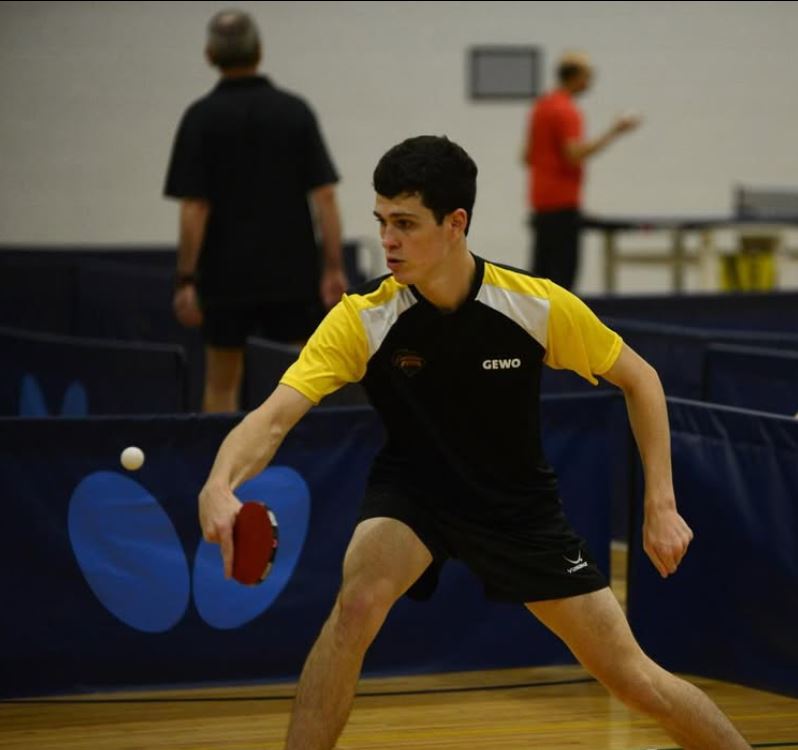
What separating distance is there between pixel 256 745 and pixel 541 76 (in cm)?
1068

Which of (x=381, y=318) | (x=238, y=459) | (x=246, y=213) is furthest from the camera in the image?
(x=246, y=213)

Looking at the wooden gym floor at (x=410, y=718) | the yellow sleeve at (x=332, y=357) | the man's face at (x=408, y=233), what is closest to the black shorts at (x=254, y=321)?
the wooden gym floor at (x=410, y=718)

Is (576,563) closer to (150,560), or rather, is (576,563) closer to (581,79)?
(150,560)

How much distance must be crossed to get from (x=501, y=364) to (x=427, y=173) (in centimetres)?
41

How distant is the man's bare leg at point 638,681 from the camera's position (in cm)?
327

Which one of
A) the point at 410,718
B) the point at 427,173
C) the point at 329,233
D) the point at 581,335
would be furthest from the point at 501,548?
the point at 329,233

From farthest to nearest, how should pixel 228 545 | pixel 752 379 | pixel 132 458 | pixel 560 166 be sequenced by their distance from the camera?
pixel 560 166
pixel 752 379
pixel 132 458
pixel 228 545

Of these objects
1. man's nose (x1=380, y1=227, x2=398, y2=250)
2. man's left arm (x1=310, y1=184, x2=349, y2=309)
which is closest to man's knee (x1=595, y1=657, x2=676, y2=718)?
man's nose (x1=380, y1=227, x2=398, y2=250)

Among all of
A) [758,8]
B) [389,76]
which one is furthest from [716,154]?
[389,76]

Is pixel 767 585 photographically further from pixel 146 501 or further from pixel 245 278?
pixel 245 278

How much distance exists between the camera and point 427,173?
319cm

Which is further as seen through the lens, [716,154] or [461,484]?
[716,154]

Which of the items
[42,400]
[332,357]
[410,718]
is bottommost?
[410,718]

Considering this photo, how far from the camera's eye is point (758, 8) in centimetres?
1445
